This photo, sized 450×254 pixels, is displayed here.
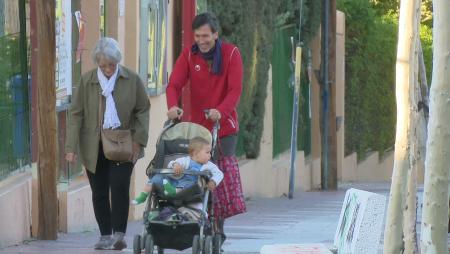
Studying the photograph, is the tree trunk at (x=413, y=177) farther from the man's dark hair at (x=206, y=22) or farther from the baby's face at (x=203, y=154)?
the man's dark hair at (x=206, y=22)

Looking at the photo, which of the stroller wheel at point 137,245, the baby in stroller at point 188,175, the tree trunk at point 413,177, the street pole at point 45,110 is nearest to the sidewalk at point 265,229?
the street pole at point 45,110

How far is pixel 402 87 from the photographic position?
9195 millimetres

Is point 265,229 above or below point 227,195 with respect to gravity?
below

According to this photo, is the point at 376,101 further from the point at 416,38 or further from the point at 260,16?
the point at 416,38

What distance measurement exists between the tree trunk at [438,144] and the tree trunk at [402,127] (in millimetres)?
1137

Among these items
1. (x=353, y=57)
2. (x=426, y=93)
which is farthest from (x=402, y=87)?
(x=353, y=57)

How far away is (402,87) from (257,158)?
1174 centimetres

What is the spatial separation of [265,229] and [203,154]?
495 centimetres

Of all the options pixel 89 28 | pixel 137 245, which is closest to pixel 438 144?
pixel 137 245

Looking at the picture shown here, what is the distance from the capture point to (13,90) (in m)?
11.8

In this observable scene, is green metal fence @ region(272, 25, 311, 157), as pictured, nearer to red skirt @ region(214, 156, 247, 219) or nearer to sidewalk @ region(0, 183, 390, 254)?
sidewalk @ region(0, 183, 390, 254)

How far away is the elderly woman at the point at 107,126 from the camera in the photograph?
35.4 feet

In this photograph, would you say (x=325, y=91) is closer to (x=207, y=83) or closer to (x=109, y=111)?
(x=109, y=111)

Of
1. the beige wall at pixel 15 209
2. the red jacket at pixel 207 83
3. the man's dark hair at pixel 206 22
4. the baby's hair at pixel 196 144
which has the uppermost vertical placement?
the man's dark hair at pixel 206 22
